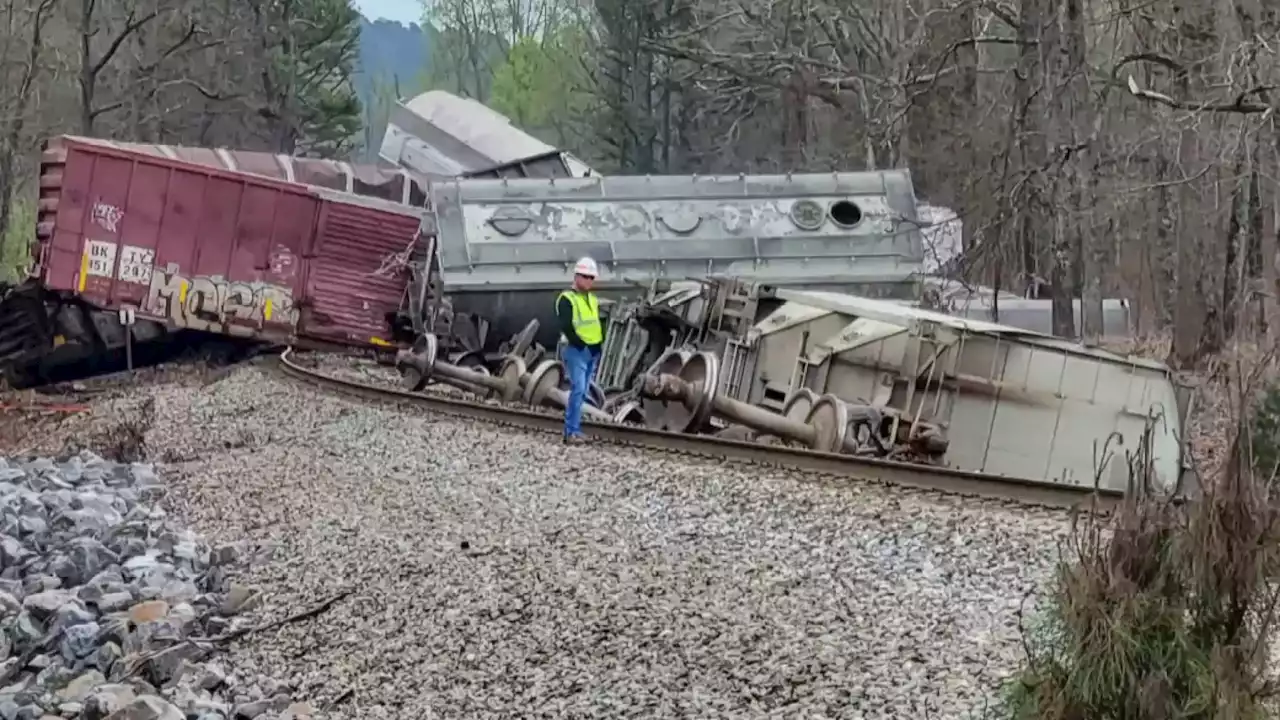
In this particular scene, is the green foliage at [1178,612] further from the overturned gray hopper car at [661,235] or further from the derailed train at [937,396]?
the overturned gray hopper car at [661,235]

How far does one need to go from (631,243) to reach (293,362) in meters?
5.34

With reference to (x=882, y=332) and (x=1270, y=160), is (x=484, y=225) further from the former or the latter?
(x=1270, y=160)

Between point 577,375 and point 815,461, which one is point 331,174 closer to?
point 577,375

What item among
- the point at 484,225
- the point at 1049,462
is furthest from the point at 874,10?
the point at 1049,462

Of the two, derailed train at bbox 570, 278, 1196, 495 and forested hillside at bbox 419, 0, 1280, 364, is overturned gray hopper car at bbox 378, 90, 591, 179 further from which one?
derailed train at bbox 570, 278, 1196, 495

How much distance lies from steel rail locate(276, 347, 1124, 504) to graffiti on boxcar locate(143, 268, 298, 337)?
6698 millimetres

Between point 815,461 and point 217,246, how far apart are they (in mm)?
12957

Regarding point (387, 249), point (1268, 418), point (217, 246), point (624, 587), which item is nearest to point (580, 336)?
point (624, 587)

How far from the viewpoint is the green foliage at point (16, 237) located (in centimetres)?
3559

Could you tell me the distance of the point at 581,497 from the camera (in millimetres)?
9422

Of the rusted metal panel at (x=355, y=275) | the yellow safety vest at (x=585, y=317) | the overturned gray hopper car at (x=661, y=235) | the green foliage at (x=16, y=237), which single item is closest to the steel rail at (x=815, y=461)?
the yellow safety vest at (x=585, y=317)

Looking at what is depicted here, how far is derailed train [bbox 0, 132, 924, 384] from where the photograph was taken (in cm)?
1889

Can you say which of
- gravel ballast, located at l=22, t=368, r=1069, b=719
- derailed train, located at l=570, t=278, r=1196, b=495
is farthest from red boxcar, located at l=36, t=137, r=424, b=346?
gravel ballast, located at l=22, t=368, r=1069, b=719

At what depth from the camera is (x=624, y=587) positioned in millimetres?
7059
